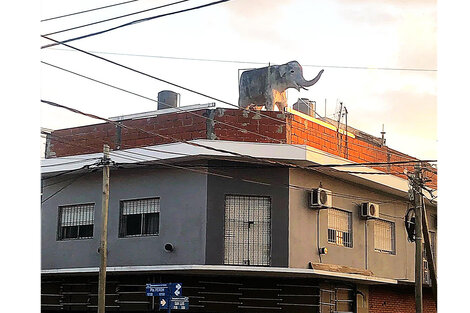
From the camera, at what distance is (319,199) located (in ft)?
37.5

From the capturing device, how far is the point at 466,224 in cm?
249

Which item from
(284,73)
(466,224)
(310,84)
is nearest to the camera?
(466,224)

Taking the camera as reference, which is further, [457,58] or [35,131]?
[35,131]

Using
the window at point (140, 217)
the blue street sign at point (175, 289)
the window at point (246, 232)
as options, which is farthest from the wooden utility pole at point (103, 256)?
the window at point (246, 232)

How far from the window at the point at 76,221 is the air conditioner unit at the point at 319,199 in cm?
344

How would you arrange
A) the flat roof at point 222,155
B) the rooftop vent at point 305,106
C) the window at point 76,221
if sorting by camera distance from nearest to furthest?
1. the flat roof at point 222,155
2. the window at point 76,221
3. the rooftop vent at point 305,106

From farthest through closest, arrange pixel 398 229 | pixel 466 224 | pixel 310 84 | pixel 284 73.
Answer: pixel 398 229 → pixel 284 73 → pixel 310 84 → pixel 466 224

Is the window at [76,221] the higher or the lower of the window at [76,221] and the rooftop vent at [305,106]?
the lower

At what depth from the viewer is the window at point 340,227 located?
12031 mm

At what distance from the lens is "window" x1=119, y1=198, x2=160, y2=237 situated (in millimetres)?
11352

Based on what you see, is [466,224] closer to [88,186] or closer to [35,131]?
[35,131]

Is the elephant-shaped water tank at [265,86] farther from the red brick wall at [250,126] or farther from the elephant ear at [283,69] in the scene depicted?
the red brick wall at [250,126]

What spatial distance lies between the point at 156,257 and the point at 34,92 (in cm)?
844

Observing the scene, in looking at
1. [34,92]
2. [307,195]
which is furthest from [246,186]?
[34,92]
